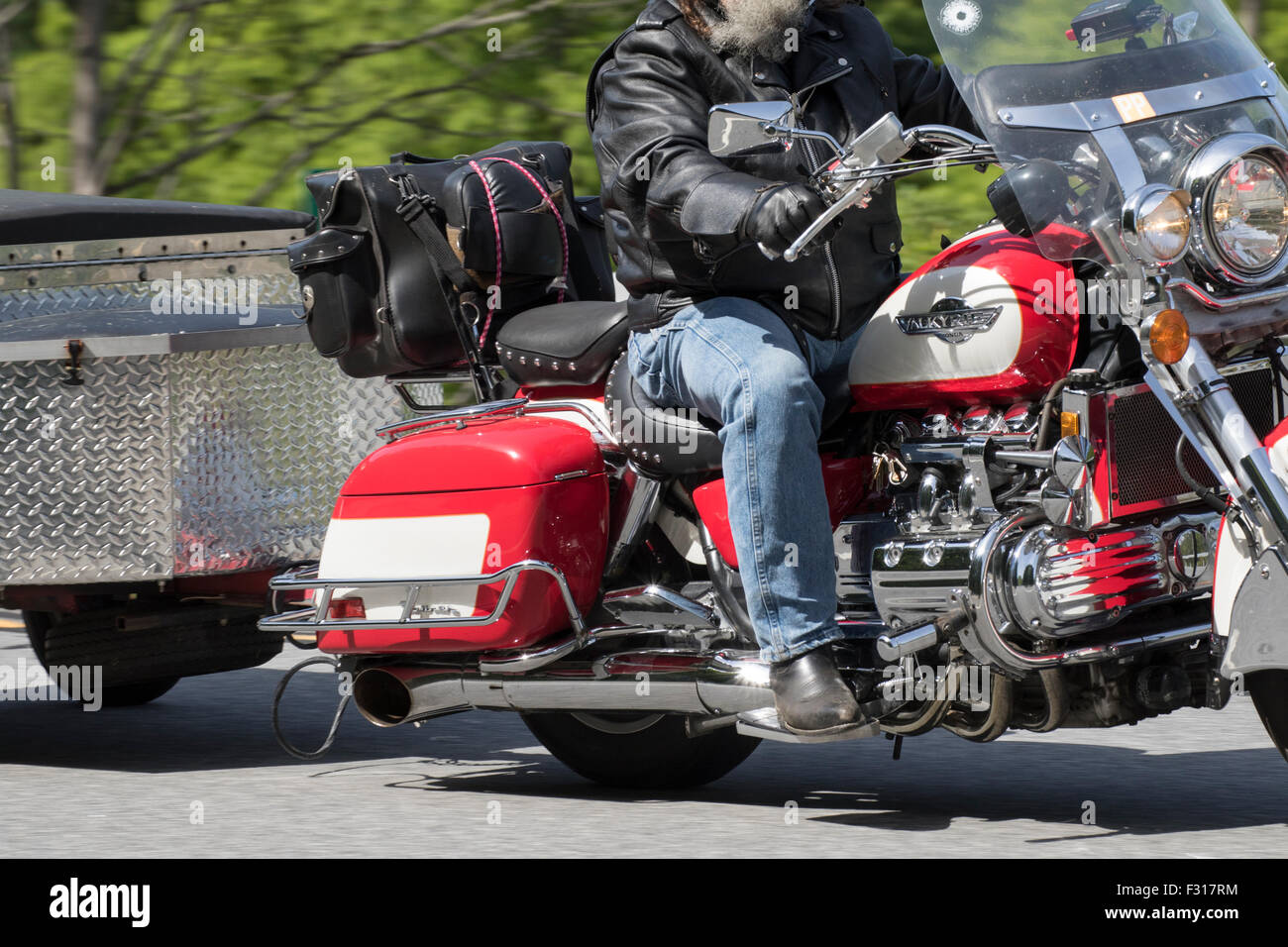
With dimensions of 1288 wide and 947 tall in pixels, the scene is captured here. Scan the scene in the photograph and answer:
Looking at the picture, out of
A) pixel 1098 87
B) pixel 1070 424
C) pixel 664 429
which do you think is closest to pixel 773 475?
pixel 664 429

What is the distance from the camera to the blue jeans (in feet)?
14.5

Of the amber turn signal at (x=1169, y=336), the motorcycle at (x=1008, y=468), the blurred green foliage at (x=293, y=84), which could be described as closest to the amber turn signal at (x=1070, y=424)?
the motorcycle at (x=1008, y=468)

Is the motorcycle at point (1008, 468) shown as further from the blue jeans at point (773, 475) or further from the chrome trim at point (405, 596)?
the blue jeans at point (773, 475)

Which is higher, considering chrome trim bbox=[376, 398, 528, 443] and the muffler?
chrome trim bbox=[376, 398, 528, 443]

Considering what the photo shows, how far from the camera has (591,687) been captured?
486 centimetres

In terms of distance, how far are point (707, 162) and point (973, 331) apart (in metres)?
0.68

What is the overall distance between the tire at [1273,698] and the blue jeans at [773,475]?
2.95 ft

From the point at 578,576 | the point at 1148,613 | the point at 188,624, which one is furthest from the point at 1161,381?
the point at 188,624

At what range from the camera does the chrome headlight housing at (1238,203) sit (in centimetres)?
402

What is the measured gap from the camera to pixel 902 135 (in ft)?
13.2

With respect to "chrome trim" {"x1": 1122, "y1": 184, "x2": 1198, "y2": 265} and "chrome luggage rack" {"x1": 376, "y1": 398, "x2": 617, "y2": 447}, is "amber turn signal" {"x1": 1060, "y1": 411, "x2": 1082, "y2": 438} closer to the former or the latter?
"chrome trim" {"x1": 1122, "y1": 184, "x2": 1198, "y2": 265}

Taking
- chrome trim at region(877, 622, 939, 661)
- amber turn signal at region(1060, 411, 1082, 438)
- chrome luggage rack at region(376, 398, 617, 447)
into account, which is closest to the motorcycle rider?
chrome trim at region(877, 622, 939, 661)

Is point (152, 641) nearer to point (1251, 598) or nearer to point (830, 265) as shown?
point (830, 265)

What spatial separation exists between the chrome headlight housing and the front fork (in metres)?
0.14
